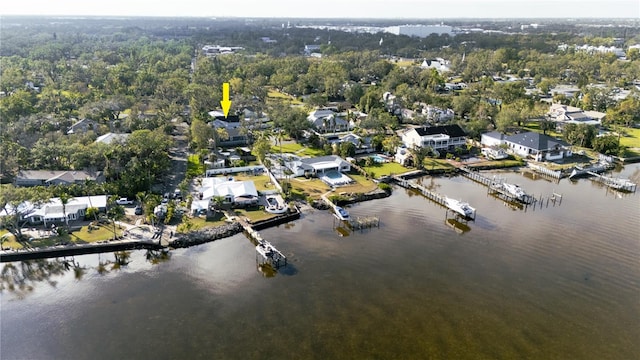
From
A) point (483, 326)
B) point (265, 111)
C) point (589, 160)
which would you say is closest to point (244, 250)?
point (483, 326)

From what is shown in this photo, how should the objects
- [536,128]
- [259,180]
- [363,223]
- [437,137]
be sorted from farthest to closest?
1. [536,128]
2. [437,137]
3. [259,180]
4. [363,223]

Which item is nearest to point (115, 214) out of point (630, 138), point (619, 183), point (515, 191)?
point (515, 191)

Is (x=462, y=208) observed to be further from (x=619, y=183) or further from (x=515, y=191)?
(x=619, y=183)

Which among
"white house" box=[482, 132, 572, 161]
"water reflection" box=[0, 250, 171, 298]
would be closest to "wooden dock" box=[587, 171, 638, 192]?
"white house" box=[482, 132, 572, 161]

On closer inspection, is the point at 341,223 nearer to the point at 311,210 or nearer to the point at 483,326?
the point at 311,210

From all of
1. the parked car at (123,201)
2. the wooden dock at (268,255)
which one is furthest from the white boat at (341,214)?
the parked car at (123,201)

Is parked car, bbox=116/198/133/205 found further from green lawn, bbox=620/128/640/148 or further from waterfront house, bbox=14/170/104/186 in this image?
green lawn, bbox=620/128/640/148
